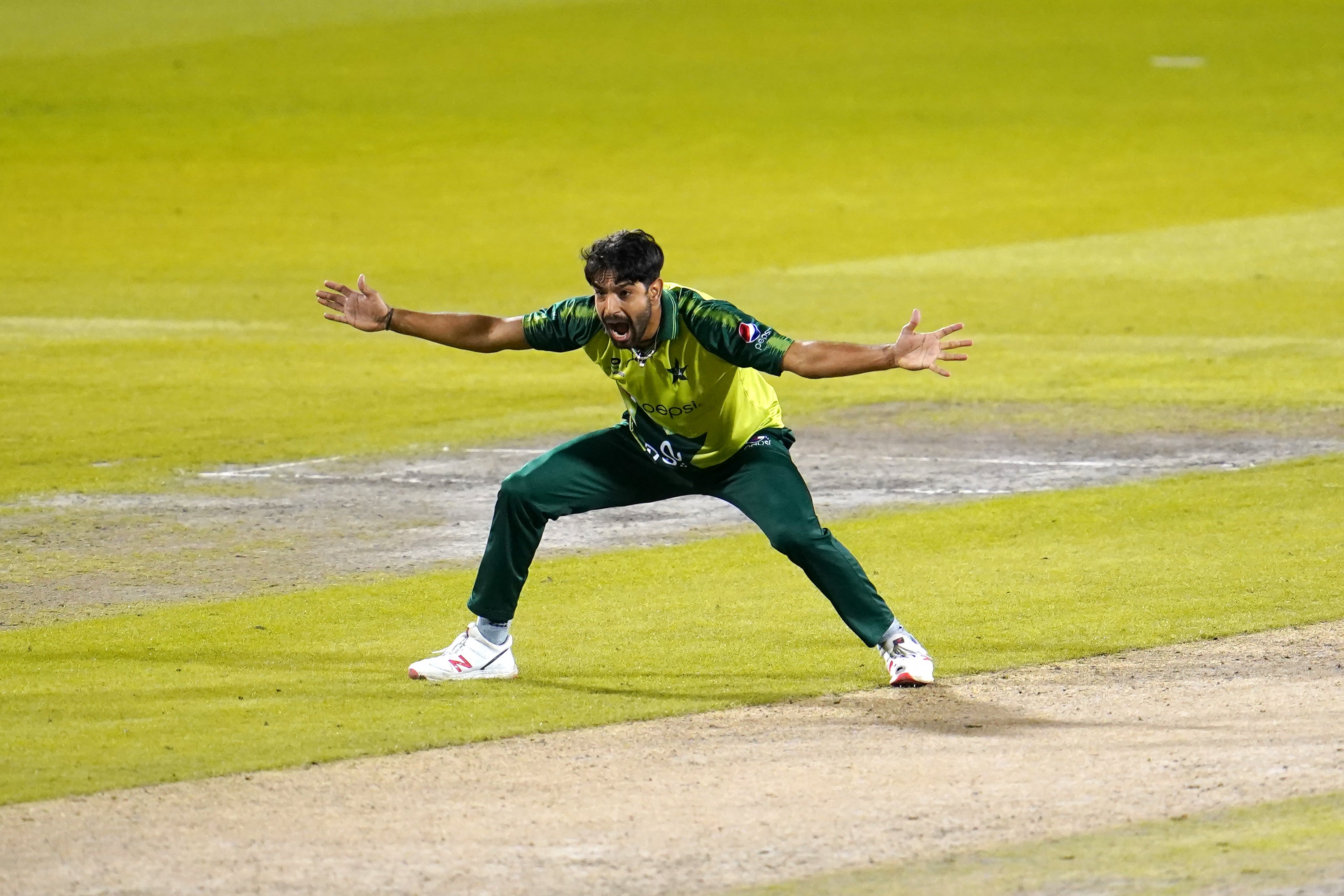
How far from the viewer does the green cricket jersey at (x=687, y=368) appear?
9164mm

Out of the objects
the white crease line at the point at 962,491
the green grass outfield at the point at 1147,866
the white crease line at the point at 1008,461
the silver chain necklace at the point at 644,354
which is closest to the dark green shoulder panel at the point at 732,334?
the silver chain necklace at the point at 644,354

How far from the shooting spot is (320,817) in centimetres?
746

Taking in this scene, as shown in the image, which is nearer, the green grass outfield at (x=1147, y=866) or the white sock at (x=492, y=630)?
the green grass outfield at (x=1147, y=866)

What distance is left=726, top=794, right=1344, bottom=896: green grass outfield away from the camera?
21.3ft

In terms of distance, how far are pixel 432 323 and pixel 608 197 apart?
3375 cm

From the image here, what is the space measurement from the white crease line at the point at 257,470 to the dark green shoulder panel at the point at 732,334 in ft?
25.9

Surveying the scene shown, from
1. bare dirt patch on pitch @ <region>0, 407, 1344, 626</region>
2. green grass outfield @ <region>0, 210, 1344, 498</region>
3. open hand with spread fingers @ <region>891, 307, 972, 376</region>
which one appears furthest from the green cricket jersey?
green grass outfield @ <region>0, 210, 1344, 498</region>

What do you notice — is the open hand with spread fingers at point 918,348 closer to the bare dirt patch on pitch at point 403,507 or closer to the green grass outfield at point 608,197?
the bare dirt patch on pitch at point 403,507

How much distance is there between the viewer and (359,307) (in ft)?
32.8

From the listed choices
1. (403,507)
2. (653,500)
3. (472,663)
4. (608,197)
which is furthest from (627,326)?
(608,197)

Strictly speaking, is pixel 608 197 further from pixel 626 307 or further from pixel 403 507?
pixel 626 307

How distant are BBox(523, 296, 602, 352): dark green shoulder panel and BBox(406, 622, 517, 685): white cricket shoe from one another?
4.30 feet

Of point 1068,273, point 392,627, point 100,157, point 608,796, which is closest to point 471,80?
point 100,157

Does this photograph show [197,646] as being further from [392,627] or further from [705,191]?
[705,191]
